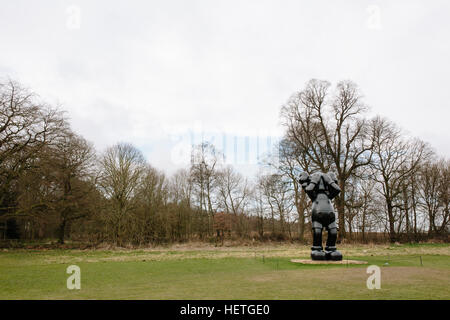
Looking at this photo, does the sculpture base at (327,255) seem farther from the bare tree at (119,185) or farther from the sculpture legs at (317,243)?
the bare tree at (119,185)

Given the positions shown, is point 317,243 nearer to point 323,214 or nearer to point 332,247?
point 332,247

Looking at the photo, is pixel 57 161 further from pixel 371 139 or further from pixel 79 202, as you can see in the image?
pixel 371 139

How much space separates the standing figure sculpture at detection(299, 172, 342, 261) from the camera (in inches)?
620

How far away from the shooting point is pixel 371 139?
34531 mm

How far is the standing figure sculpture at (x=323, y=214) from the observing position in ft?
51.7

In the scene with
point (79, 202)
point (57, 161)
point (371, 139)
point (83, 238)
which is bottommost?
point (83, 238)

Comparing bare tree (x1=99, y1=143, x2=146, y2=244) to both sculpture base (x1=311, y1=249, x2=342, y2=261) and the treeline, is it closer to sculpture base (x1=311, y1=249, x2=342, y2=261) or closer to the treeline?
the treeline

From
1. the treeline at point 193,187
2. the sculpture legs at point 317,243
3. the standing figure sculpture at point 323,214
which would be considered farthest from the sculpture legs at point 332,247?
the treeline at point 193,187

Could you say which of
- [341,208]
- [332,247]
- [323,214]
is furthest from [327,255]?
[341,208]

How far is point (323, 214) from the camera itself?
15766 millimetres

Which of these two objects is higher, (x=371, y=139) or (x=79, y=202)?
(x=371, y=139)

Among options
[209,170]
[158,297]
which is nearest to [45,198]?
[209,170]

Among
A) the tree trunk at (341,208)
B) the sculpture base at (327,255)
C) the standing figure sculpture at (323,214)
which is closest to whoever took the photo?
the sculpture base at (327,255)

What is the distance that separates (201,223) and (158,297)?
3292 cm
